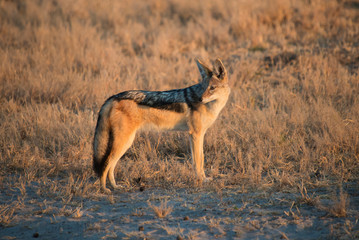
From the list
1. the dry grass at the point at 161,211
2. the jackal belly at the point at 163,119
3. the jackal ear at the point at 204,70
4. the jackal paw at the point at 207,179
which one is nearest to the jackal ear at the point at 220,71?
the jackal ear at the point at 204,70

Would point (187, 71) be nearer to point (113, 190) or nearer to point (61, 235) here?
point (113, 190)

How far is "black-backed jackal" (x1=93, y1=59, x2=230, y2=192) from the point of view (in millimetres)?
4539

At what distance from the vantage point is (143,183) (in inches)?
193

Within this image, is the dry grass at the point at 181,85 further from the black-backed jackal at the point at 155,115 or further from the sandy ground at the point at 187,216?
the black-backed jackal at the point at 155,115

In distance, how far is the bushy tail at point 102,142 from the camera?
4.53 meters

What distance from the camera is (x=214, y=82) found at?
16.6 feet

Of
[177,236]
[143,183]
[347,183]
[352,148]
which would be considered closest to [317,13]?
[352,148]

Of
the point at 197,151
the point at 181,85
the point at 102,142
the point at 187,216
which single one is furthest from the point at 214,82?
the point at 181,85

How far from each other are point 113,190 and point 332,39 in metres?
8.89

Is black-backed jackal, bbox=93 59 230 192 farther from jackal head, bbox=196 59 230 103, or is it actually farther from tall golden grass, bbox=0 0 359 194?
tall golden grass, bbox=0 0 359 194

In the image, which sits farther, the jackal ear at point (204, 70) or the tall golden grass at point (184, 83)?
the tall golden grass at point (184, 83)

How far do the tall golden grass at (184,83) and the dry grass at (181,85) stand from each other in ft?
0.10

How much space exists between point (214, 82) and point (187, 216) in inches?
84.0

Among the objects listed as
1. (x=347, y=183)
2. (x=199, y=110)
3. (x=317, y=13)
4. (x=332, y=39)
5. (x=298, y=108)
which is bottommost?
(x=347, y=183)
